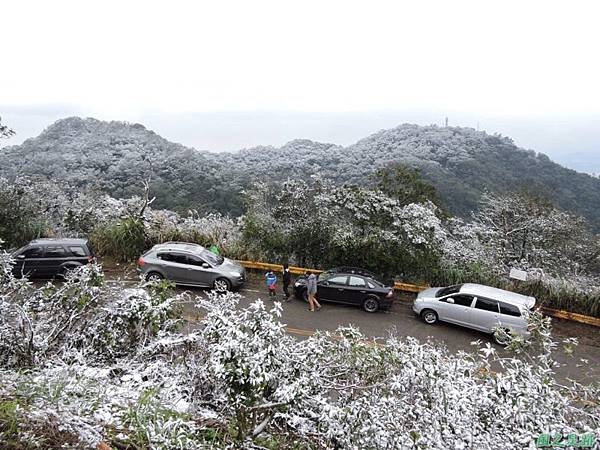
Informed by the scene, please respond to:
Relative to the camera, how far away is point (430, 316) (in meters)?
12.3

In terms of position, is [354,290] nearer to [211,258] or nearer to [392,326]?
[392,326]

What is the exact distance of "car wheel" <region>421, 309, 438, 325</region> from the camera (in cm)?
1225

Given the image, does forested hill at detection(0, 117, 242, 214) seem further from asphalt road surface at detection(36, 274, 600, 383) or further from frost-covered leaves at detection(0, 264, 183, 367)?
frost-covered leaves at detection(0, 264, 183, 367)

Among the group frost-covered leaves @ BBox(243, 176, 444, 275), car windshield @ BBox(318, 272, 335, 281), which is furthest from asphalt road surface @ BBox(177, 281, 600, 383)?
frost-covered leaves @ BBox(243, 176, 444, 275)

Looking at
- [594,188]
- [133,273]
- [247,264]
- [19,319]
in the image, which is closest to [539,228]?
[247,264]

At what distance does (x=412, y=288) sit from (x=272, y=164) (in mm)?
43757

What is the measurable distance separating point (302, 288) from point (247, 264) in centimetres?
323

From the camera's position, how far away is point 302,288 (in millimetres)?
13312

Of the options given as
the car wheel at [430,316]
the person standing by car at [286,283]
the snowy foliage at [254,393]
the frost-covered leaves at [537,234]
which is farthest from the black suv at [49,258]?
the frost-covered leaves at [537,234]

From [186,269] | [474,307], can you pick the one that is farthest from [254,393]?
[186,269]

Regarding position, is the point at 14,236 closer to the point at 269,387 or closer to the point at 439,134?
the point at 269,387

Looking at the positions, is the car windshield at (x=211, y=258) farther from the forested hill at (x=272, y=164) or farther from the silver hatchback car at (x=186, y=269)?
the forested hill at (x=272, y=164)

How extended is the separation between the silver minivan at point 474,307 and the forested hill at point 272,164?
2147 centimetres

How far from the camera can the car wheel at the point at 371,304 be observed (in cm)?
1290
